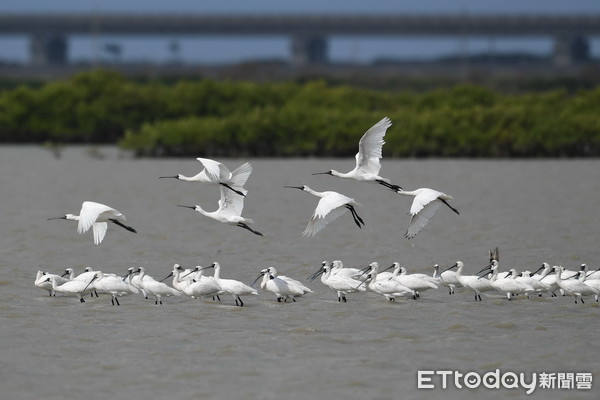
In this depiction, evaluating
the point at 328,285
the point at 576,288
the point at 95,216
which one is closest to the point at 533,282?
the point at 576,288

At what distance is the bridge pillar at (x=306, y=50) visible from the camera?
120 metres

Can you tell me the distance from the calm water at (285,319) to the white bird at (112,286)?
200 millimetres

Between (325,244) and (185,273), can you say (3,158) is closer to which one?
(325,244)

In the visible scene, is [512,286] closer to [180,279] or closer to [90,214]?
[180,279]

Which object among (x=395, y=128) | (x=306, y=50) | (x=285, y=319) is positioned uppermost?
(x=306, y=50)

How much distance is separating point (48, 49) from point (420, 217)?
116 meters

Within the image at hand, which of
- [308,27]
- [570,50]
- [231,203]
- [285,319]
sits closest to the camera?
[285,319]

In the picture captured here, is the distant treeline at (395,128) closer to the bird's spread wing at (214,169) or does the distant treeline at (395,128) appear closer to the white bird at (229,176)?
the white bird at (229,176)

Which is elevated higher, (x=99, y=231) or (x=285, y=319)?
(x=99, y=231)

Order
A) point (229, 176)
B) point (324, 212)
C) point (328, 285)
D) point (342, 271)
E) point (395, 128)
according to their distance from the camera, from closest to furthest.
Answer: point (324, 212) → point (328, 285) → point (342, 271) → point (229, 176) → point (395, 128)

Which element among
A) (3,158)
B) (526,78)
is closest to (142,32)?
(526,78)

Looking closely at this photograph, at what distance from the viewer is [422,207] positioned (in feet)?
53.9

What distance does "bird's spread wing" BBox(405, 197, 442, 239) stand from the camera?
1652cm

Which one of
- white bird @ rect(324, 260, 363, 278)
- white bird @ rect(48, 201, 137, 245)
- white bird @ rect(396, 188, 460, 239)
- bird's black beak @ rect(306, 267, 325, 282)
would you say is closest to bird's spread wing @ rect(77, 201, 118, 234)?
white bird @ rect(48, 201, 137, 245)
